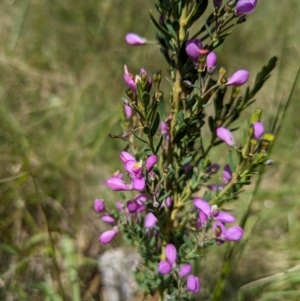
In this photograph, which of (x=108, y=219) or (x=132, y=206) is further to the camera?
(x=108, y=219)

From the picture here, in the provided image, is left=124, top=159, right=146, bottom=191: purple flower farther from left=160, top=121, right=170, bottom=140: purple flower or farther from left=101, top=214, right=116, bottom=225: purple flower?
left=101, top=214, right=116, bottom=225: purple flower

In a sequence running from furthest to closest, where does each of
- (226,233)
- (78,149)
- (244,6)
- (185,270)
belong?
(78,149) < (185,270) < (226,233) < (244,6)

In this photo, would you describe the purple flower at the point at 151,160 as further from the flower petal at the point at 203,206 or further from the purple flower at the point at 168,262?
the purple flower at the point at 168,262

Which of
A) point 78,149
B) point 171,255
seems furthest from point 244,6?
point 78,149

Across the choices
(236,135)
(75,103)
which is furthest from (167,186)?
(236,135)

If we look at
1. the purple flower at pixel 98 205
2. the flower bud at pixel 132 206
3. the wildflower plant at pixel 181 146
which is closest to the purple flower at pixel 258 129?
the wildflower plant at pixel 181 146

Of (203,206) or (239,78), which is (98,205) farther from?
(239,78)

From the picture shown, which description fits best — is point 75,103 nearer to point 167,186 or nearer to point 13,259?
point 13,259
